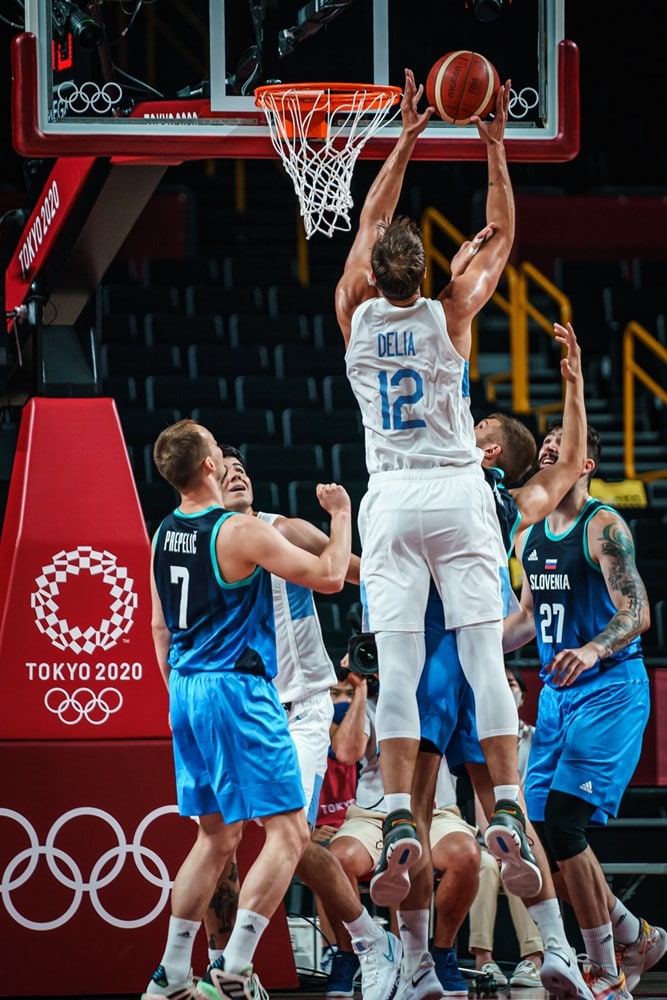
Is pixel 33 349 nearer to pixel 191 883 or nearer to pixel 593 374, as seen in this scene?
pixel 191 883

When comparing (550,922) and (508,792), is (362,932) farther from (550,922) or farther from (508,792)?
(508,792)

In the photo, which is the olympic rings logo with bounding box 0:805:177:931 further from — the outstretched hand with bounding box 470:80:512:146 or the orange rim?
the outstretched hand with bounding box 470:80:512:146

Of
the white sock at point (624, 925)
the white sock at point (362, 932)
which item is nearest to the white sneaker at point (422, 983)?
the white sock at point (362, 932)

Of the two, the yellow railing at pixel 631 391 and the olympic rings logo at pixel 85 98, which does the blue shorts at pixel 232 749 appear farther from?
the yellow railing at pixel 631 391

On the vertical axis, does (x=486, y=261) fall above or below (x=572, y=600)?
above

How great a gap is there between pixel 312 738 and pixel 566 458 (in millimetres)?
1750

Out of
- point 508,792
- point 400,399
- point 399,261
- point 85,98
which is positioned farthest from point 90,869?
point 85,98

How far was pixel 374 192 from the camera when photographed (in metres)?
6.16

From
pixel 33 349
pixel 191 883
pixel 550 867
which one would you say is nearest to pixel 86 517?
pixel 33 349

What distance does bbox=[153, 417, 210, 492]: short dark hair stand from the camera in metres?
6.43

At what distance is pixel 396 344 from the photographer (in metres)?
6.00

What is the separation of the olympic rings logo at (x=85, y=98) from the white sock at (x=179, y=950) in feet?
11.6

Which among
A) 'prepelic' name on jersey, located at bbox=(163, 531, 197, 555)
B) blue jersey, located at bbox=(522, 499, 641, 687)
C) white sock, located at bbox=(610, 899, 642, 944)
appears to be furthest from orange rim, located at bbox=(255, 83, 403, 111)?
white sock, located at bbox=(610, 899, 642, 944)

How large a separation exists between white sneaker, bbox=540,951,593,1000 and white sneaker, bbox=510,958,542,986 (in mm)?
1950
